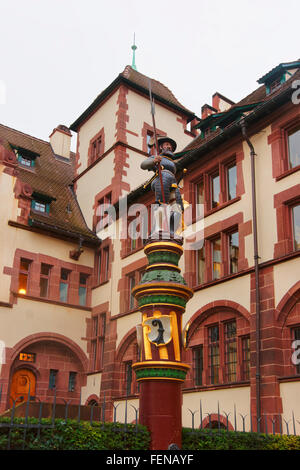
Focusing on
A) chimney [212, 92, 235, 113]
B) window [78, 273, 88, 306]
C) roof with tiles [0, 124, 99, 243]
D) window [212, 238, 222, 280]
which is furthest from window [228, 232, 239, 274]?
chimney [212, 92, 235, 113]

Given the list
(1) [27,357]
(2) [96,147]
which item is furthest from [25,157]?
(1) [27,357]

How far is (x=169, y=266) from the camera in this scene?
8.12 meters

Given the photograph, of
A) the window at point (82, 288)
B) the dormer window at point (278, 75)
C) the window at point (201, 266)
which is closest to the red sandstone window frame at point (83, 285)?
the window at point (82, 288)

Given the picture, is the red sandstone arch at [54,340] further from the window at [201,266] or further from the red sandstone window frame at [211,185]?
the red sandstone window frame at [211,185]

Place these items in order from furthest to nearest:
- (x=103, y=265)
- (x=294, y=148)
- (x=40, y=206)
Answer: (x=40, y=206), (x=103, y=265), (x=294, y=148)

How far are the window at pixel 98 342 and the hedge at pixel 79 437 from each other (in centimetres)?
1679

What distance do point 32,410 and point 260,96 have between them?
49.5 feet

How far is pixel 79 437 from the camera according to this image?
20.9 ft

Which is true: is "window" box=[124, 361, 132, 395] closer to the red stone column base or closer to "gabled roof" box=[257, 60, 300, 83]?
"gabled roof" box=[257, 60, 300, 83]

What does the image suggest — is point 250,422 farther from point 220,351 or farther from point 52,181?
point 52,181

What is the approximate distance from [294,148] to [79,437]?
12.4 m

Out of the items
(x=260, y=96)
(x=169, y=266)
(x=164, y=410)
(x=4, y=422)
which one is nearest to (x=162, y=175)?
(x=169, y=266)

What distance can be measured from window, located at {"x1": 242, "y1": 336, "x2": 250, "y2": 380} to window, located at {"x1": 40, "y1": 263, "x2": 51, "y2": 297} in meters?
10.2

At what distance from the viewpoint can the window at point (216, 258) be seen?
60.0ft
